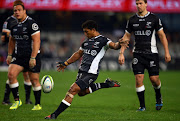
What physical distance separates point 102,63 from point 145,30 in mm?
17697

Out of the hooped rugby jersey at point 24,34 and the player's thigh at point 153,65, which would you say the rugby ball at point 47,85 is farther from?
the player's thigh at point 153,65

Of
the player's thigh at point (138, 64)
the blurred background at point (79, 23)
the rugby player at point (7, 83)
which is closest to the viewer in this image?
the player's thigh at point (138, 64)

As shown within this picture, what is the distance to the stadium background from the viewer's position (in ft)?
26.7

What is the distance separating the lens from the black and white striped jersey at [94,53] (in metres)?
7.64

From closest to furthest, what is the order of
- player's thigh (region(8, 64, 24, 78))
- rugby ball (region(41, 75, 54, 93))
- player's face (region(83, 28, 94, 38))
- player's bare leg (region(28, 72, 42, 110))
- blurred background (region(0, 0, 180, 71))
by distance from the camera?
1. player's face (region(83, 28, 94, 38))
2. rugby ball (region(41, 75, 54, 93))
3. player's thigh (region(8, 64, 24, 78))
4. player's bare leg (region(28, 72, 42, 110))
5. blurred background (region(0, 0, 180, 71))

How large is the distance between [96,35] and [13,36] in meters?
2.07

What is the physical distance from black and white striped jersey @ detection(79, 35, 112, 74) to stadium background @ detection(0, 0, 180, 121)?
1.00 meters

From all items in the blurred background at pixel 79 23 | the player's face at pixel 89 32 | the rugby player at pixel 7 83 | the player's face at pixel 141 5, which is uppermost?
the player's face at pixel 141 5

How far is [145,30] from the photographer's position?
27.7 ft

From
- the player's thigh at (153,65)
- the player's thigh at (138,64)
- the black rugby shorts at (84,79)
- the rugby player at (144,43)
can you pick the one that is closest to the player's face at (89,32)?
the black rugby shorts at (84,79)

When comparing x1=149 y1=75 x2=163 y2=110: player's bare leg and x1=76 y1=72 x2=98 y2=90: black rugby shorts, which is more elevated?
x1=76 y1=72 x2=98 y2=90: black rugby shorts

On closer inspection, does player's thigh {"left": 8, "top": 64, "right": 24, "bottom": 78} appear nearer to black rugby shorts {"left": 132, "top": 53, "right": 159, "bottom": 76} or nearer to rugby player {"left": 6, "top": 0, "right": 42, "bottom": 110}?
rugby player {"left": 6, "top": 0, "right": 42, "bottom": 110}

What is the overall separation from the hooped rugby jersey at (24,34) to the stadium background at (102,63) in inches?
52.4

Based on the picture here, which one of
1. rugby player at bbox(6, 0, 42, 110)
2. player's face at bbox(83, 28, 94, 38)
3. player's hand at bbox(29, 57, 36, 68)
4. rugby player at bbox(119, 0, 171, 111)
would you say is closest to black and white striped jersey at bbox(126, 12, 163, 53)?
rugby player at bbox(119, 0, 171, 111)
